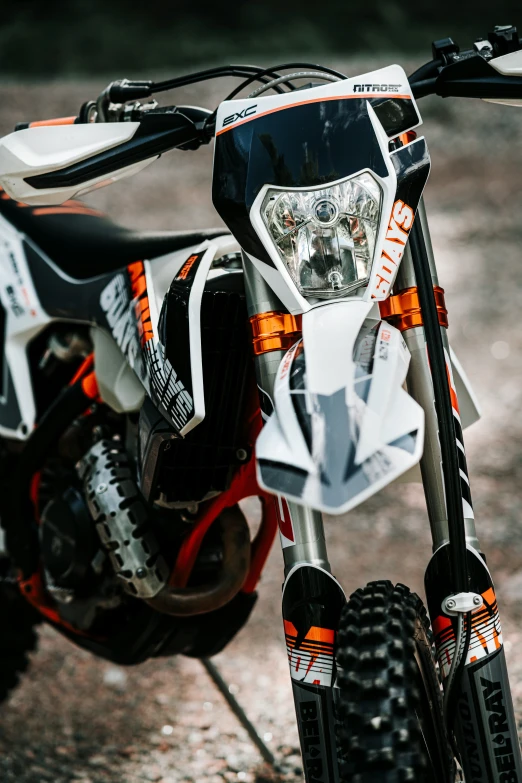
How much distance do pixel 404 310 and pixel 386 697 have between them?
60 centimetres

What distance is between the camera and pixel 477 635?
145 cm

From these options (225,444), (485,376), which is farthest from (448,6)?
(225,444)

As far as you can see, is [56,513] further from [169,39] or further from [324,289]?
[169,39]

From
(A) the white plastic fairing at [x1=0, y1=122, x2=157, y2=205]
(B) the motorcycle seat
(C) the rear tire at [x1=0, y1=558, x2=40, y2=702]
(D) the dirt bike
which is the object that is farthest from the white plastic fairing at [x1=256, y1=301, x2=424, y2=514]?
(C) the rear tire at [x1=0, y1=558, x2=40, y2=702]

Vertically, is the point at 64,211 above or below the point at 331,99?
above

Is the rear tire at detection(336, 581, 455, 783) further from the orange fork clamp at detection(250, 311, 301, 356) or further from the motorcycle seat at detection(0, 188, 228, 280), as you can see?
the motorcycle seat at detection(0, 188, 228, 280)

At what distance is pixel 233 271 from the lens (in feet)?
6.08

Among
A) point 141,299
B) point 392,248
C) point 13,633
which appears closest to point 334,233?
point 392,248

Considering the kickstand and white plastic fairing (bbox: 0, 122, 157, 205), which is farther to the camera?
the kickstand

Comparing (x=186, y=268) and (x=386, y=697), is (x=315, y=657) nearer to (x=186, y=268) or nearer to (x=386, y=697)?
(x=386, y=697)

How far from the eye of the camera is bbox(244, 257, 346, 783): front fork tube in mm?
1456

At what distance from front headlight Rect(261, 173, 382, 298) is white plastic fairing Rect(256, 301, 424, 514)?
91 millimetres

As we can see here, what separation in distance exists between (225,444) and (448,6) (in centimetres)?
937

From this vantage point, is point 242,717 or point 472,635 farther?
point 242,717
